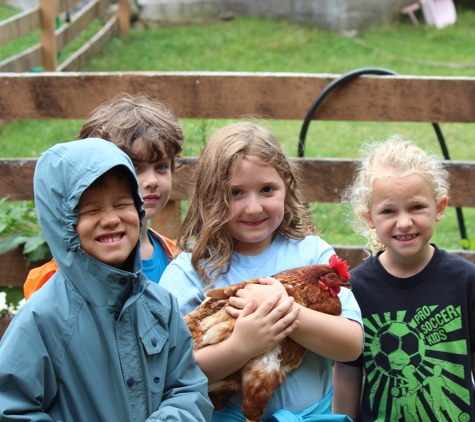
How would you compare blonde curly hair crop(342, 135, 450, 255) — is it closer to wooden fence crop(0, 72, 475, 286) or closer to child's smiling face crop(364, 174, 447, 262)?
child's smiling face crop(364, 174, 447, 262)

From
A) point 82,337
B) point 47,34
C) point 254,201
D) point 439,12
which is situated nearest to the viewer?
point 82,337

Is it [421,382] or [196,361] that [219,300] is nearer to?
[196,361]

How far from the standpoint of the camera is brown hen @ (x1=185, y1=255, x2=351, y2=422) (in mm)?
2113

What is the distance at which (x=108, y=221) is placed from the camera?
6.23 ft

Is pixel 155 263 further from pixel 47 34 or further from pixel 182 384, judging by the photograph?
pixel 47 34

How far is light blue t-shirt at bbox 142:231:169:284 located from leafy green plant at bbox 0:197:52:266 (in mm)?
1157

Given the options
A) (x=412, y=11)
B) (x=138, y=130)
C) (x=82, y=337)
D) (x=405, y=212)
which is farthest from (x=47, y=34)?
(x=412, y=11)

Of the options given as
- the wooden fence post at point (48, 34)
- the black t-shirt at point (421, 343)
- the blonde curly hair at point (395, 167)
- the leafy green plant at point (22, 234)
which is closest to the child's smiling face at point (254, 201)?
the blonde curly hair at point (395, 167)

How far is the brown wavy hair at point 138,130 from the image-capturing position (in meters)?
2.60

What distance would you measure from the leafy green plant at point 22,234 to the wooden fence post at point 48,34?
5.46 metres

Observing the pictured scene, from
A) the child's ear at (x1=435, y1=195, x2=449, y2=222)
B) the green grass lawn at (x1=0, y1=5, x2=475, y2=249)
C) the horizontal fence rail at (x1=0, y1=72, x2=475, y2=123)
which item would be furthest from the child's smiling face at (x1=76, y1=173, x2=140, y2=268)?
the green grass lawn at (x1=0, y1=5, x2=475, y2=249)

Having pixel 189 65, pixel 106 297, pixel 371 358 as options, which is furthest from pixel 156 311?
pixel 189 65

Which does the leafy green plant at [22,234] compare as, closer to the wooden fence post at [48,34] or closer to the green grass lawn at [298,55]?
the green grass lawn at [298,55]

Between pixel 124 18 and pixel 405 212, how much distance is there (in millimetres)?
11717
